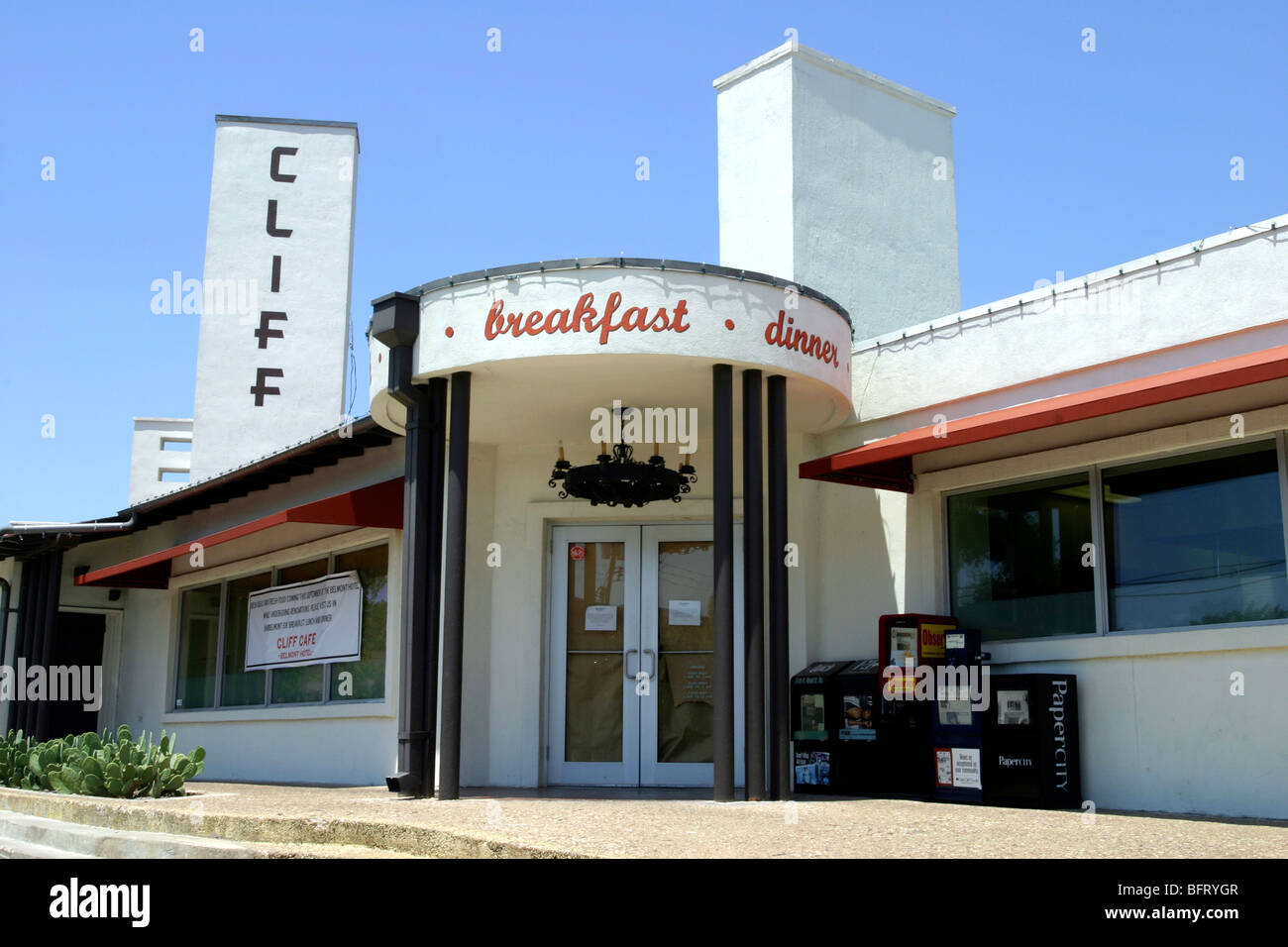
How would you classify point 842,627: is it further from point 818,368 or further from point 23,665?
point 23,665

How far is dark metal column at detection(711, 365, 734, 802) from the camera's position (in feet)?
27.8

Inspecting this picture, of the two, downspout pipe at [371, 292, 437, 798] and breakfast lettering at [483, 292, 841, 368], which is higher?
breakfast lettering at [483, 292, 841, 368]

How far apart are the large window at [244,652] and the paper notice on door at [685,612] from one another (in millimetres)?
2932

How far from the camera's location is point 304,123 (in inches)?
925

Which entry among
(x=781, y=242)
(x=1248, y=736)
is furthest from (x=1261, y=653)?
(x=781, y=242)

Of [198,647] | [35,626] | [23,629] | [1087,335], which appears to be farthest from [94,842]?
[23,629]

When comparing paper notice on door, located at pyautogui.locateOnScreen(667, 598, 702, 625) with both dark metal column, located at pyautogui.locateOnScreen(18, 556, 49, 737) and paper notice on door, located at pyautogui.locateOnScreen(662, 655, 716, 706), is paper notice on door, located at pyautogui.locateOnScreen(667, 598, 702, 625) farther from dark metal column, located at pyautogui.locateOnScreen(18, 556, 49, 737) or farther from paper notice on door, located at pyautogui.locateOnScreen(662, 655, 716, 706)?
dark metal column, located at pyautogui.locateOnScreen(18, 556, 49, 737)

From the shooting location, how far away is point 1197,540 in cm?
849

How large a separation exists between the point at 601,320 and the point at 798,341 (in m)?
1.54

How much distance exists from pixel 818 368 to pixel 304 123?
55.9 ft

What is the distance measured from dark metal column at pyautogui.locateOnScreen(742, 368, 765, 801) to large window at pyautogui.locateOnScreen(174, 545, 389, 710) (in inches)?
182

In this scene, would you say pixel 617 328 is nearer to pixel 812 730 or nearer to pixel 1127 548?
pixel 812 730

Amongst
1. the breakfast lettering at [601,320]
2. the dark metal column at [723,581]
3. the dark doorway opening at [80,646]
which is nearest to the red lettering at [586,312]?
the breakfast lettering at [601,320]

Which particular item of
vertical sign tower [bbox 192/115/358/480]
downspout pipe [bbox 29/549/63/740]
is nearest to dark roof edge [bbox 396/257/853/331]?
downspout pipe [bbox 29/549/63/740]
